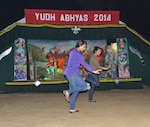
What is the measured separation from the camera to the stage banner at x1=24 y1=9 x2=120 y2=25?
11.9 metres

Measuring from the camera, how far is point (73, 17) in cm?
1210

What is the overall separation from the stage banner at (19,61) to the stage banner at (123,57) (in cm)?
361

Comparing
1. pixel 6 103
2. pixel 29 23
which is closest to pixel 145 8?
pixel 29 23

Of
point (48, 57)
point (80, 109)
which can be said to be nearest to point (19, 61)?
point (48, 57)

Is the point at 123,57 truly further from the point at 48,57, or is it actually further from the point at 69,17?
the point at 48,57

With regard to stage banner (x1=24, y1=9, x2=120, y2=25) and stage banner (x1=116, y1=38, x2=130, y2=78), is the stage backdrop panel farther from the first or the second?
stage banner (x1=116, y1=38, x2=130, y2=78)

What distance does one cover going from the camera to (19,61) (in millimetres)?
12094

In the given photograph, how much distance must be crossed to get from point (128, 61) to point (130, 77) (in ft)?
2.07

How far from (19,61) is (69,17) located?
243 centimetres

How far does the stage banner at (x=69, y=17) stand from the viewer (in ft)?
39.0

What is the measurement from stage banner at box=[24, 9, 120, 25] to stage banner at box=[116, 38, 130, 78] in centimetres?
86

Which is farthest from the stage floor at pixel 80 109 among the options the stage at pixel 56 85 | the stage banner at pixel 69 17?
the stage banner at pixel 69 17

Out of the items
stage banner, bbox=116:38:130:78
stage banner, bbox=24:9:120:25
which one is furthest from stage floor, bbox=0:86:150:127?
stage banner, bbox=24:9:120:25

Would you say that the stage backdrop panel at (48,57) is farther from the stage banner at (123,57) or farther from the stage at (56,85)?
the stage banner at (123,57)
